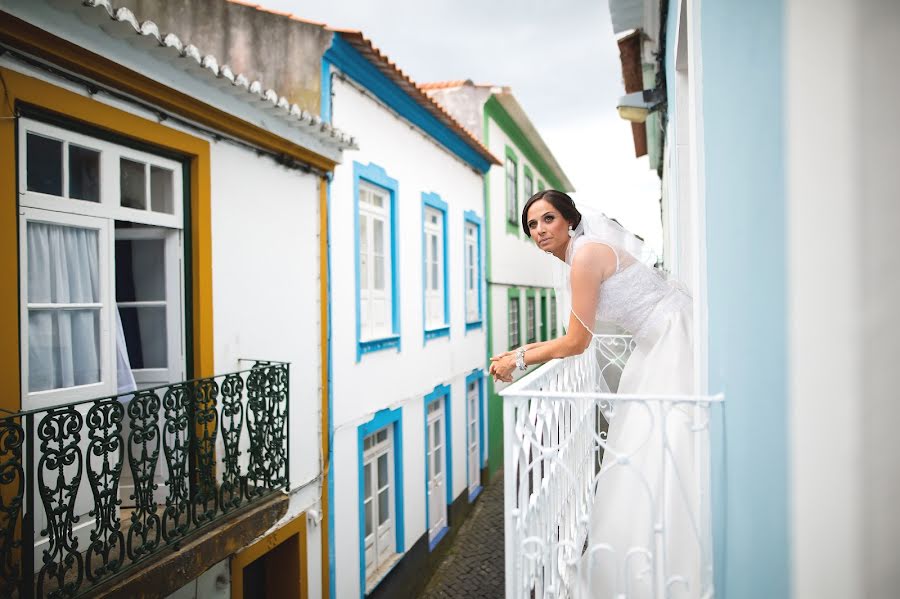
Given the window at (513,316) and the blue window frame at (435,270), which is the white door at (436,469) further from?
the window at (513,316)

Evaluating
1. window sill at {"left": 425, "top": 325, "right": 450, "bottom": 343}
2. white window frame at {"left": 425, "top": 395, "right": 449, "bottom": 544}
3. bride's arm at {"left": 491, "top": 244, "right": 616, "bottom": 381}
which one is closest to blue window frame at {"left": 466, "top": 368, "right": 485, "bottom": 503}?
white window frame at {"left": 425, "top": 395, "right": 449, "bottom": 544}

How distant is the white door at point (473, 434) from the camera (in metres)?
12.8

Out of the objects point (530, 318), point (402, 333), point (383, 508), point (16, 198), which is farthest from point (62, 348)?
point (530, 318)

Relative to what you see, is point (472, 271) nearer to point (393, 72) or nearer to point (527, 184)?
point (393, 72)

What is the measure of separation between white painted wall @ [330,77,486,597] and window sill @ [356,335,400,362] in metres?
0.08

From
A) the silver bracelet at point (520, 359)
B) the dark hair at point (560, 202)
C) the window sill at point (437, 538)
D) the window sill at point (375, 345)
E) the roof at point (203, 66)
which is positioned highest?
the roof at point (203, 66)

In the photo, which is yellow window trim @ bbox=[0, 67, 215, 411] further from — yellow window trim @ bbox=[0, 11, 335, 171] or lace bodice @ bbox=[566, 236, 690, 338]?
lace bodice @ bbox=[566, 236, 690, 338]

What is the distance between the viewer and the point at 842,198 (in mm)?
1022

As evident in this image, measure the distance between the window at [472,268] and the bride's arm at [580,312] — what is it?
9481mm

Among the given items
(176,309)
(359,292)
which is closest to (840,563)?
(176,309)

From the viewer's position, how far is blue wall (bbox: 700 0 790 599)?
4.07 feet

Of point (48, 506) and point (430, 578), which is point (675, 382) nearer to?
point (48, 506)

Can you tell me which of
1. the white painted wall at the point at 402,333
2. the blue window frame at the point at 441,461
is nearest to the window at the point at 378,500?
the white painted wall at the point at 402,333

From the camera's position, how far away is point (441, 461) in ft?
35.9
